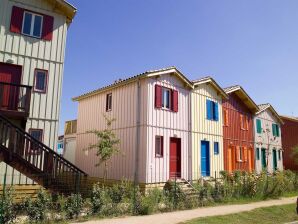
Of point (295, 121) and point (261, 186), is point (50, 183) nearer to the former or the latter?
point (261, 186)

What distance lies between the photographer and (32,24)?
1588 cm

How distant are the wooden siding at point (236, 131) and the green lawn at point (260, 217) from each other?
982 centimetres

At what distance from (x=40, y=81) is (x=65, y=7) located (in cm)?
436

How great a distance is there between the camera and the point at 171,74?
68.1 ft

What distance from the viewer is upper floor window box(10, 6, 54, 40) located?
50.4 ft

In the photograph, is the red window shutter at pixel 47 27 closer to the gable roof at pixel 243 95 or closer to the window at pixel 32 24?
the window at pixel 32 24

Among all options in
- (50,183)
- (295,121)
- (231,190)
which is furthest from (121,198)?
(295,121)

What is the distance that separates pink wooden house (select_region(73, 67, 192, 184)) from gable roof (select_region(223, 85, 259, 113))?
6646 millimetres

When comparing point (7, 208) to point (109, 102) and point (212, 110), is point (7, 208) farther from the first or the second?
point (212, 110)

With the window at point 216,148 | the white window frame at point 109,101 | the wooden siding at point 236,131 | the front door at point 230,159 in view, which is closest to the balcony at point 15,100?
the white window frame at point 109,101

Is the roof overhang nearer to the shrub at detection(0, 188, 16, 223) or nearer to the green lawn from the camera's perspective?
the green lawn

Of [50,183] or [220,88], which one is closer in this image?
[50,183]

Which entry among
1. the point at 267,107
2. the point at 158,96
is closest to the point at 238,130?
the point at 267,107

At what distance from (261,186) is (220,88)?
864cm
